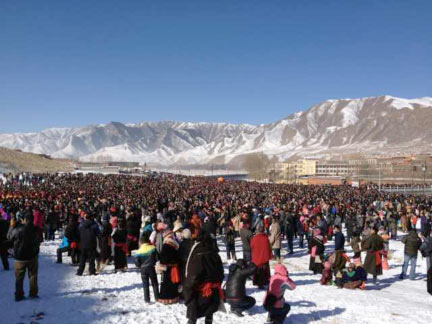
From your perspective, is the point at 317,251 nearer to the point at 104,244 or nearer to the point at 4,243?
the point at 104,244

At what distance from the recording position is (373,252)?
9.97 meters

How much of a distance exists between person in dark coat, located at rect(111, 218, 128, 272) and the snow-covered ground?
0.87 ft

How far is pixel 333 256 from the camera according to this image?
30.0 feet

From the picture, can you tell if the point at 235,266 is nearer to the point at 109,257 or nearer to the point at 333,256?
the point at 333,256

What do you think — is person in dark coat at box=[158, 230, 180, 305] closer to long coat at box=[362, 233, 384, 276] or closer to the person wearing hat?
the person wearing hat

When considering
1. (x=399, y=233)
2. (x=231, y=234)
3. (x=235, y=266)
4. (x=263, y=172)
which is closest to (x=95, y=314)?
(x=235, y=266)

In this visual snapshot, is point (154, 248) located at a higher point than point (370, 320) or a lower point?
higher

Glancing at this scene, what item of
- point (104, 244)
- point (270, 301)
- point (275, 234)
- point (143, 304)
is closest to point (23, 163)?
point (104, 244)

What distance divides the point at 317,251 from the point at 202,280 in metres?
6.15

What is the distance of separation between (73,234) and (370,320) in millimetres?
7480

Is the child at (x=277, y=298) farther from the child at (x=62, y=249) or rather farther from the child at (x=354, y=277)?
the child at (x=62, y=249)

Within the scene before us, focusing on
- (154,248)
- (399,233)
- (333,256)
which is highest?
(154,248)

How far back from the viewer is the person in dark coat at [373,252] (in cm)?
978

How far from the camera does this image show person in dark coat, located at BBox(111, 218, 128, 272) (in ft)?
30.5
